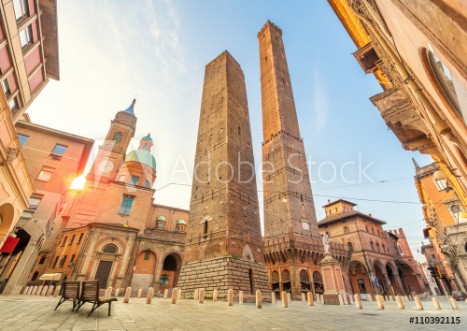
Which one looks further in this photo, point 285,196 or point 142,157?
point 142,157

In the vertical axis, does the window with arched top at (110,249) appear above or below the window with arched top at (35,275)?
above

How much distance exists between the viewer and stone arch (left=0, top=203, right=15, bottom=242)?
338 inches

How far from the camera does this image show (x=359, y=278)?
3155 cm

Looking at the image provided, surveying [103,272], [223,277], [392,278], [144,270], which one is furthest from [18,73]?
[392,278]

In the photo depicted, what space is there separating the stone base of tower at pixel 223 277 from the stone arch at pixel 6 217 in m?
9.85

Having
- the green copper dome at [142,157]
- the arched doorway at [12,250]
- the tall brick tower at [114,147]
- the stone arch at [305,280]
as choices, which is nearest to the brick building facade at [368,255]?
the stone arch at [305,280]

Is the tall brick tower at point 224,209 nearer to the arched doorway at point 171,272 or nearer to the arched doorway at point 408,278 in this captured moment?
the arched doorway at point 171,272

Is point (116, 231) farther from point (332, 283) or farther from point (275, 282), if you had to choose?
point (332, 283)

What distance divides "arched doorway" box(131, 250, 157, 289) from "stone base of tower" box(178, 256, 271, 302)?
316 inches

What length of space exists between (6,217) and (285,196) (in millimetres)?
23709

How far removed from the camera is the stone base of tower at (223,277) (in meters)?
12.9

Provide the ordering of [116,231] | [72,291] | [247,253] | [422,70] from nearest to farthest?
[422,70]
[72,291]
[247,253]
[116,231]

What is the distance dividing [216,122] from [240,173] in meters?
6.11

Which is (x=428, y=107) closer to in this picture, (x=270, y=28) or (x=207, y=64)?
Answer: (x=207, y=64)
